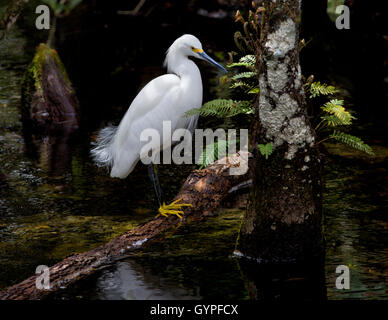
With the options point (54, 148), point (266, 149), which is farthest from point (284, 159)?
point (54, 148)

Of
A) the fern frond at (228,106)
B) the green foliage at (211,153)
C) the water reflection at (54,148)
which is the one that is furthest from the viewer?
the water reflection at (54,148)

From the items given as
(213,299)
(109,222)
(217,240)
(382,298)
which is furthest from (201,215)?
(382,298)

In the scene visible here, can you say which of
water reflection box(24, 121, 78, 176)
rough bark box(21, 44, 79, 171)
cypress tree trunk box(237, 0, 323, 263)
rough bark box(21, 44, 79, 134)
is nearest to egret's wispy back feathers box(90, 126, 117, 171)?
water reflection box(24, 121, 78, 176)

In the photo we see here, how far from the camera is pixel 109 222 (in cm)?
631

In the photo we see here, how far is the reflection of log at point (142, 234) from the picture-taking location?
15.5 feet

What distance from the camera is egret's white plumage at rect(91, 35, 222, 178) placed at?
6.35 m

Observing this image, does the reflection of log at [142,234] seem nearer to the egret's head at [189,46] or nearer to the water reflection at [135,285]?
the water reflection at [135,285]

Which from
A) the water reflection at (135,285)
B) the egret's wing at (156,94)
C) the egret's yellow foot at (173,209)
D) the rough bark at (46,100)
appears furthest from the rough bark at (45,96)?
the water reflection at (135,285)

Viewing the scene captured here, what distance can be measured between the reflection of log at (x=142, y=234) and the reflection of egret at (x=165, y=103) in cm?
46

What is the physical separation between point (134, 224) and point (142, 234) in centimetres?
73

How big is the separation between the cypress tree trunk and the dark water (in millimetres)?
369

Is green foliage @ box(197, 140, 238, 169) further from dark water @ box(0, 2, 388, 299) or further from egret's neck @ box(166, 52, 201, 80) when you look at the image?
egret's neck @ box(166, 52, 201, 80)

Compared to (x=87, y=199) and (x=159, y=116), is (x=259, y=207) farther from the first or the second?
(x=87, y=199)
